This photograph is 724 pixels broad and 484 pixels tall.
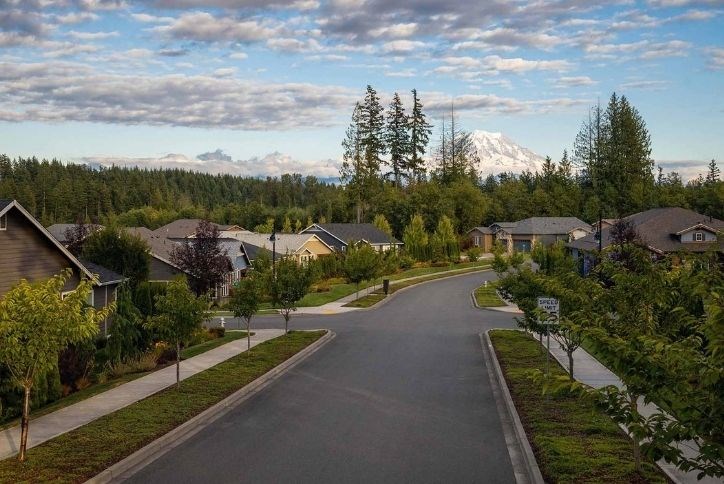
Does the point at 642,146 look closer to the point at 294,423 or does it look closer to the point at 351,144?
the point at 351,144

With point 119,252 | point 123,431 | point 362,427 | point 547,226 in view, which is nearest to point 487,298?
point 119,252

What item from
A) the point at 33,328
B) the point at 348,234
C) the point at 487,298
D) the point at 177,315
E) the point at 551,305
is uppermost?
the point at 348,234

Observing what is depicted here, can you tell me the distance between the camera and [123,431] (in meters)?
15.2

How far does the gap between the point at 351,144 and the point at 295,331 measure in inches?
3054

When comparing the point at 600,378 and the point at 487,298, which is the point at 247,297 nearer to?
the point at 600,378

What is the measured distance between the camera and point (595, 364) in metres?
24.7

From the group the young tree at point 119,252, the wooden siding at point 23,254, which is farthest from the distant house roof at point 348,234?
the wooden siding at point 23,254

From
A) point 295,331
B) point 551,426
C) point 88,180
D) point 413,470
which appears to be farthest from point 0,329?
point 88,180

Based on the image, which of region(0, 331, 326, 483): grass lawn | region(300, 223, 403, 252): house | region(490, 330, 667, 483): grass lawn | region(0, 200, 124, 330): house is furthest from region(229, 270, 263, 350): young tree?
region(300, 223, 403, 252): house

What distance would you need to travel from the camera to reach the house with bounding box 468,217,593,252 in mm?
100000

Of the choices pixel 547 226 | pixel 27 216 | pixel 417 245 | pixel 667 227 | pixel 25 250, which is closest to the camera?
pixel 27 216

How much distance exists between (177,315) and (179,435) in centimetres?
544

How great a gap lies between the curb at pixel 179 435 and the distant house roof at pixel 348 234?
5974 centimetres

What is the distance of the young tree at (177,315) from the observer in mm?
20016
